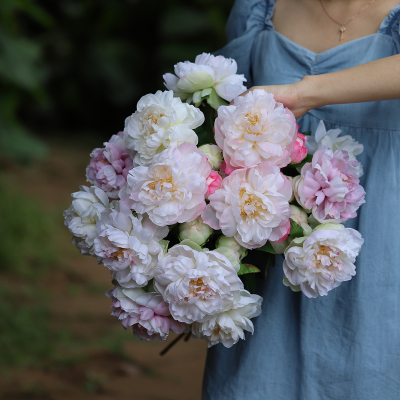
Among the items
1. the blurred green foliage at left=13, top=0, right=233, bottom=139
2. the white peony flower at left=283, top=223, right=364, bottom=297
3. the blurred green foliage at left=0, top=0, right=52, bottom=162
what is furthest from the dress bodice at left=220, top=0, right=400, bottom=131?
the blurred green foliage at left=13, top=0, right=233, bottom=139

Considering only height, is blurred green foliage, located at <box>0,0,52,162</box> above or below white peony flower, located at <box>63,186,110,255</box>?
above

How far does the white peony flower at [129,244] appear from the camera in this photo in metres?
0.93

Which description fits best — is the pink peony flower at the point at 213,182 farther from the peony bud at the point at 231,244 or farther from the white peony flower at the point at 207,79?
the white peony flower at the point at 207,79

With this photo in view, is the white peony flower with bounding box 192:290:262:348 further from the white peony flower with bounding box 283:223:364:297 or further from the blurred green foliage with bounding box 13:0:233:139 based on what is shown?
the blurred green foliage with bounding box 13:0:233:139

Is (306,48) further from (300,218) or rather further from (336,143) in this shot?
(300,218)

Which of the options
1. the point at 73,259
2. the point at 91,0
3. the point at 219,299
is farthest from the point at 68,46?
the point at 219,299

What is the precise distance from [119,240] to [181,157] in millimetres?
189

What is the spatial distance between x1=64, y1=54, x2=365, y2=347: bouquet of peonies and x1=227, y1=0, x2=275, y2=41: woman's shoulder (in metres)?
0.46

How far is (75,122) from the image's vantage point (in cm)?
817

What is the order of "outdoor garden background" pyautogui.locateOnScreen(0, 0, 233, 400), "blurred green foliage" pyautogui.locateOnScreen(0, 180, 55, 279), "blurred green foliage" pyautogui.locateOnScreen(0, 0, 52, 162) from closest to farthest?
1. "outdoor garden background" pyautogui.locateOnScreen(0, 0, 233, 400)
2. "blurred green foliage" pyautogui.locateOnScreen(0, 180, 55, 279)
3. "blurred green foliage" pyautogui.locateOnScreen(0, 0, 52, 162)

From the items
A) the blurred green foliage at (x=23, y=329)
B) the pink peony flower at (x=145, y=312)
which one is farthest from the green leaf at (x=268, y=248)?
the blurred green foliage at (x=23, y=329)

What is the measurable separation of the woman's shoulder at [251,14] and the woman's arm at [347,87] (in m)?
0.41

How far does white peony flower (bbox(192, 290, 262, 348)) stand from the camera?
0.97 metres

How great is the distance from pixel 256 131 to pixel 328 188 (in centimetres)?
17
